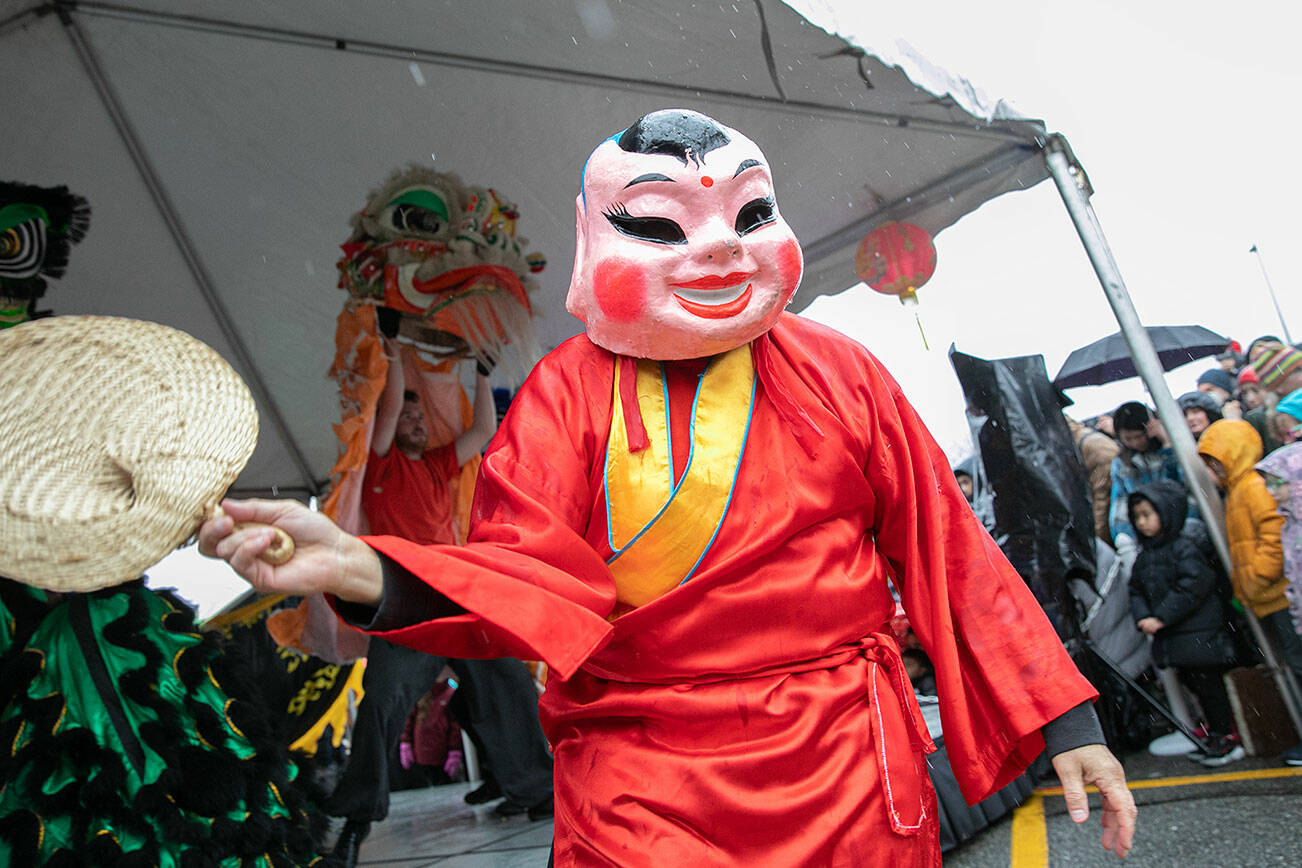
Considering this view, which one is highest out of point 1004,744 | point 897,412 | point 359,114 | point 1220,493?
point 359,114

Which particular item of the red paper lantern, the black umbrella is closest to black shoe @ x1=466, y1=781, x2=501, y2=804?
the red paper lantern

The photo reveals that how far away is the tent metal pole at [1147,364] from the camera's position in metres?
3.00

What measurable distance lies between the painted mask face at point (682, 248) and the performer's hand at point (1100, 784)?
73 centimetres

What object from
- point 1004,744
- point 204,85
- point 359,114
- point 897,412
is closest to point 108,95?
point 204,85

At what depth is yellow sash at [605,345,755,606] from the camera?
4.35 feet

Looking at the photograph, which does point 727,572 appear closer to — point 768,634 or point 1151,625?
point 768,634

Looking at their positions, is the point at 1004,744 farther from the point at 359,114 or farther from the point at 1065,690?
the point at 359,114

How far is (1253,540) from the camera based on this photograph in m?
3.02

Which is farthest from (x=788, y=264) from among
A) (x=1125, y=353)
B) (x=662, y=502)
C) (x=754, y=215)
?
(x=1125, y=353)

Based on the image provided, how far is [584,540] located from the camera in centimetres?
130

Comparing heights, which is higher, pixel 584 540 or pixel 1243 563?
pixel 584 540

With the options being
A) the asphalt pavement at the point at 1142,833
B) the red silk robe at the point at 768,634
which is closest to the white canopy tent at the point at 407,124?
the asphalt pavement at the point at 1142,833

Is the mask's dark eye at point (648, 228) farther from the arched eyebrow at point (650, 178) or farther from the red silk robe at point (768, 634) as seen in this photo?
the red silk robe at point (768, 634)

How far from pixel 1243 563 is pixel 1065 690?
83.2 inches
